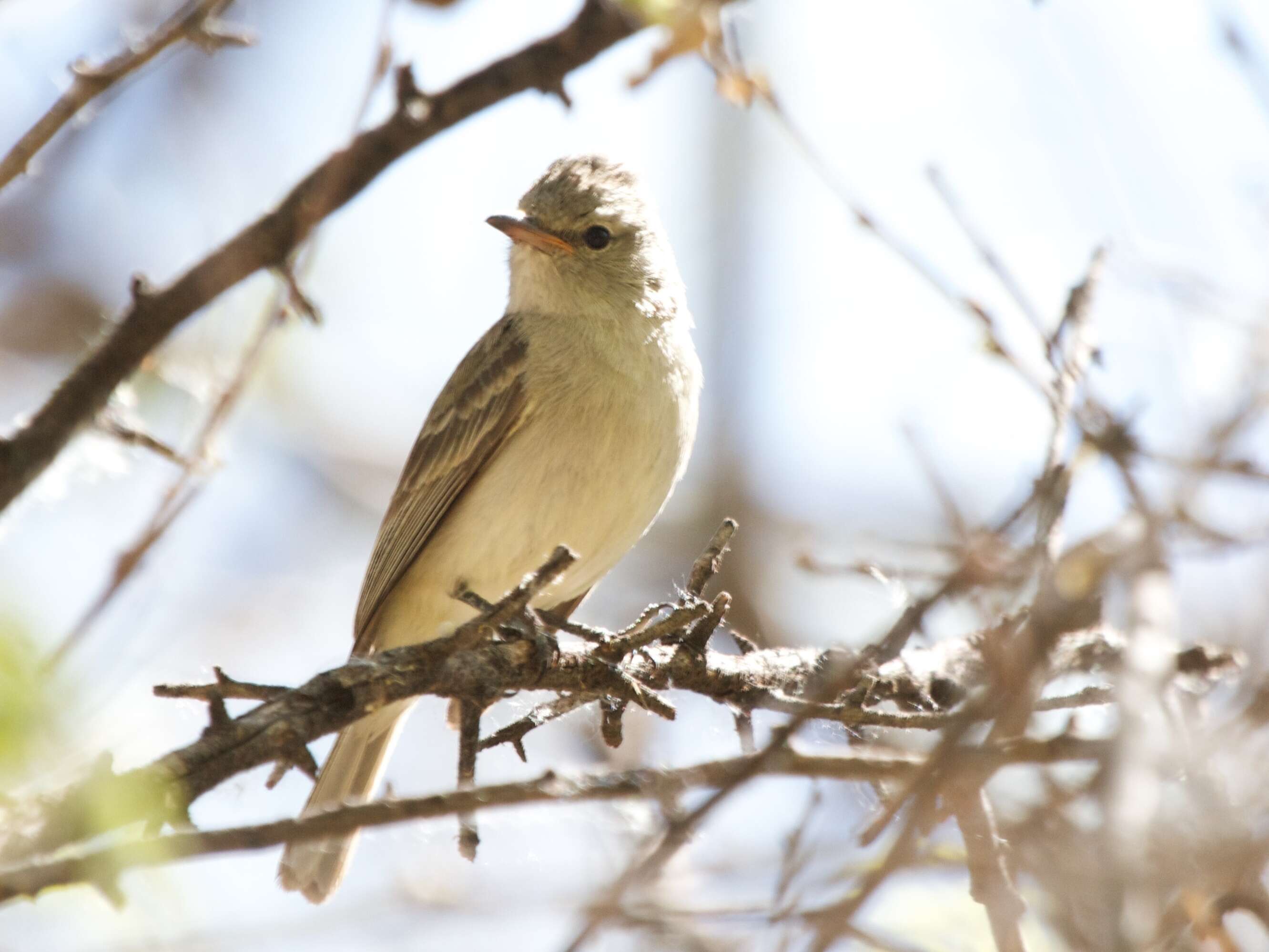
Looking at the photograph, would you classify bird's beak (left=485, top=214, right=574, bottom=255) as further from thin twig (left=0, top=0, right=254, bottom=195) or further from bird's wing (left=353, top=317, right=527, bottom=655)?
thin twig (left=0, top=0, right=254, bottom=195)

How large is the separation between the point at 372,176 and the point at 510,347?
1.96 meters

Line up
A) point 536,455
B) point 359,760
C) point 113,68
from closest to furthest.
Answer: point 113,68
point 536,455
point 359,760

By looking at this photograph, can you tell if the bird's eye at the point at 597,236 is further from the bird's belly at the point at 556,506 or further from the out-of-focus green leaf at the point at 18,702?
→ the out-of-focus green leaf at the point at 18,702

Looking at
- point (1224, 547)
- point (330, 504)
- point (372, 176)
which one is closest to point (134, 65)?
point (372, 176)

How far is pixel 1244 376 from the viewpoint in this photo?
3.07 meters

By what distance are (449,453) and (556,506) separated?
2.32 ft

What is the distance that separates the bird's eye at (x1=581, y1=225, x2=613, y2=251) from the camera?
6051 millimetres

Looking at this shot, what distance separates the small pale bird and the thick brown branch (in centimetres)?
162

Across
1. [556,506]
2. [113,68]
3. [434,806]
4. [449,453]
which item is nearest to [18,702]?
[434,806]

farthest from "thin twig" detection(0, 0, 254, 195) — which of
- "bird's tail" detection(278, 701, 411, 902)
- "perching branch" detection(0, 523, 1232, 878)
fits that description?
"bird's tail" detection(278, 701, 411, 902)

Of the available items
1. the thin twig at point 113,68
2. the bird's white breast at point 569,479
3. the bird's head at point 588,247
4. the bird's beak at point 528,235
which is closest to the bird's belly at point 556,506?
the bird's white breast at point 569,479

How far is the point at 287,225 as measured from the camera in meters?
3.44

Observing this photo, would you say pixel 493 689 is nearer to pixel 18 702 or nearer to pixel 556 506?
pixel 556 506

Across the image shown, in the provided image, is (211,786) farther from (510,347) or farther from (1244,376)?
(510,347)
